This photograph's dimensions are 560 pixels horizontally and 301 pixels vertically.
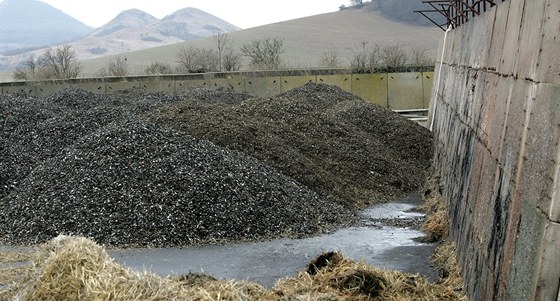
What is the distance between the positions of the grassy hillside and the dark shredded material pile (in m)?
60.0

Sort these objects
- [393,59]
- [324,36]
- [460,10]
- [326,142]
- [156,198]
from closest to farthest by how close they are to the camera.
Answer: [156,198]
[460,10]
[326,142]
[393,59]
[324,36]

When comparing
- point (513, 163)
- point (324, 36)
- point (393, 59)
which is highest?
point (513, 163)

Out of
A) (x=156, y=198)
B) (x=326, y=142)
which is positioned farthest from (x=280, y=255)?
(x=326, y=142)

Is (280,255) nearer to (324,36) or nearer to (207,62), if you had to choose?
(207,62)

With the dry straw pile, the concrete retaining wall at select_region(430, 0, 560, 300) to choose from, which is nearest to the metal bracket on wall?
the concrete retaining wall at select_region(430, 0, 560, 300)

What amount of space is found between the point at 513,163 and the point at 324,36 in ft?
293

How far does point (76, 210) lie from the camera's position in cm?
1031

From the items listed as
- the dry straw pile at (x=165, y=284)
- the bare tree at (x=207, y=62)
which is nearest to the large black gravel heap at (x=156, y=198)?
the dry straw pile at (x=165, y=284)

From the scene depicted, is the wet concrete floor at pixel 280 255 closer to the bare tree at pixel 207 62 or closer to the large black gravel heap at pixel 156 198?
Result: the large black gravel heap at pixel 156 198

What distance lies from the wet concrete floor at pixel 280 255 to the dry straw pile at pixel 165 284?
1245mm

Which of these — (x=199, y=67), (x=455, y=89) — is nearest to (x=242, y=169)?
(x=455, y=89)

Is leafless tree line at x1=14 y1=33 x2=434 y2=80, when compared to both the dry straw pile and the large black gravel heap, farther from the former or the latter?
the dry straw pile

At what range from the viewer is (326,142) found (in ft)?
51.3

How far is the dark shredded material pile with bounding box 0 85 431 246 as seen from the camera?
33.4 ft
